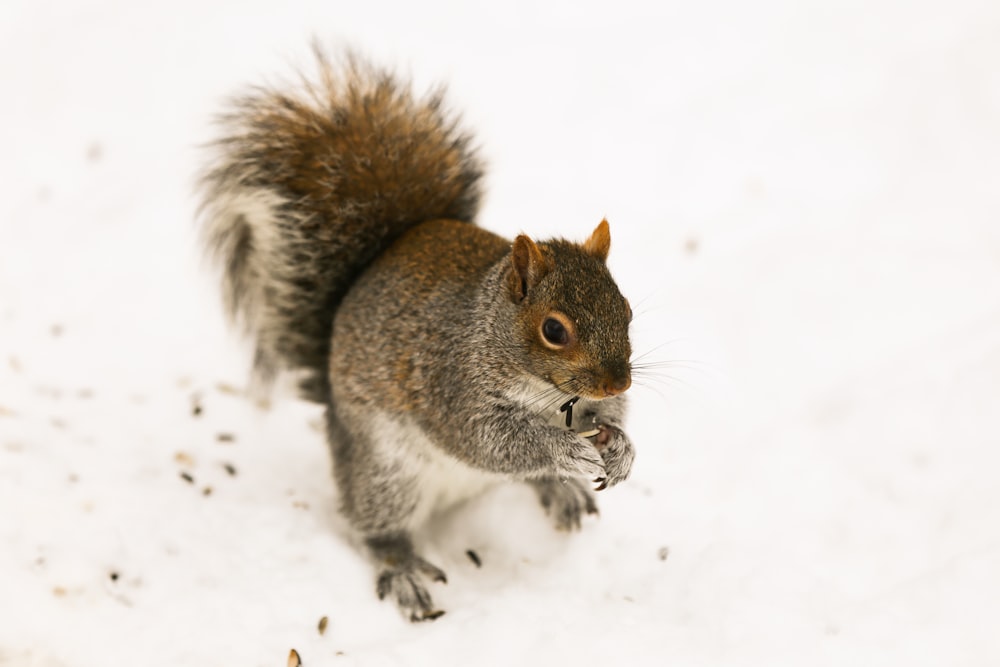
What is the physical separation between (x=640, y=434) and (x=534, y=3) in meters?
2.54

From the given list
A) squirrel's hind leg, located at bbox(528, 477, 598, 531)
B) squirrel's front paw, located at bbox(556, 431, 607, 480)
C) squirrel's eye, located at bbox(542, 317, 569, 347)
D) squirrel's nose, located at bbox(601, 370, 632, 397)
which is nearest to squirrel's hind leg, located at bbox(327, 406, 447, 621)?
squirrel's hind leg, located at bbox(528, 477, 598, 531)

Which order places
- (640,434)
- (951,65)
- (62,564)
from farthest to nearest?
(951,65) → (640,434) → (62,564)

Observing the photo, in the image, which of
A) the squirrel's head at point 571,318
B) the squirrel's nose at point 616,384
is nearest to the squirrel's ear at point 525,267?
the squirrel's head at point 571,318

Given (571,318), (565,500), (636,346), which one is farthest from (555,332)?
(636,346)

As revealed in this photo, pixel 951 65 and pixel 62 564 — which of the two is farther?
Answer: pixel 951 65

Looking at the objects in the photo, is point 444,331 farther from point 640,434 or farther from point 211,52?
point 211,52

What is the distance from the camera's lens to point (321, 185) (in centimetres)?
287

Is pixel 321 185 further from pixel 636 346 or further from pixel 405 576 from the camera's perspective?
pixel 636 346

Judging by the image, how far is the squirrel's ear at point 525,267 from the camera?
7.95 feet

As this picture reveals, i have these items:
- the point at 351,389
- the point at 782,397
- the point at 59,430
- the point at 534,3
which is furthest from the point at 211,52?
the point at 782,397

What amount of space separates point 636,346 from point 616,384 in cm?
129

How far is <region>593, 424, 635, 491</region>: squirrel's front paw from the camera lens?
2.56 m

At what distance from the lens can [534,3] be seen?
202 inches

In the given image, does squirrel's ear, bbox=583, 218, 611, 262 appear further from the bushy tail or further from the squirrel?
the bushy tail
